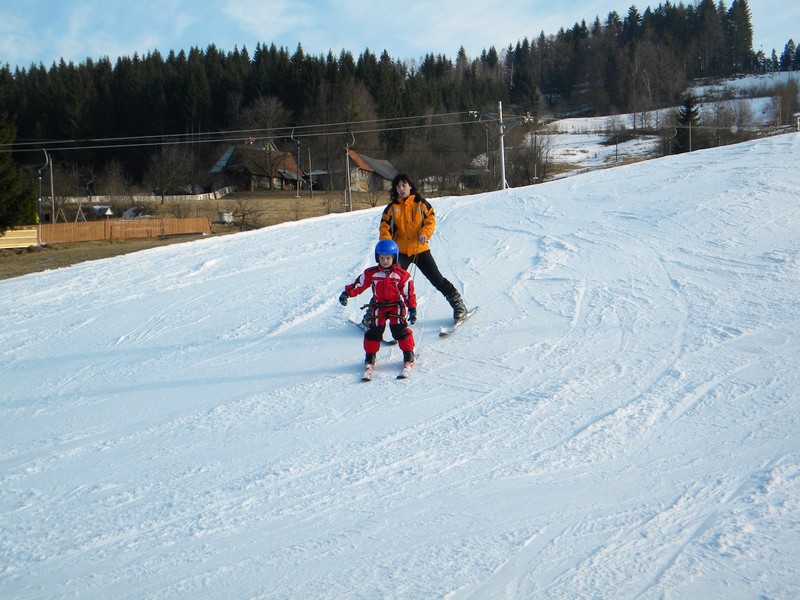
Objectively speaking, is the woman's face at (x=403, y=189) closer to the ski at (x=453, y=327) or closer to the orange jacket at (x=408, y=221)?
the orange jacket at (x=408, y=221)

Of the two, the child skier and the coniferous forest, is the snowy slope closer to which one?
the child skier

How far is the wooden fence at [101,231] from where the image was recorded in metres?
30.9

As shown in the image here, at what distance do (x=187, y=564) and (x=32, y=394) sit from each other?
156 inches

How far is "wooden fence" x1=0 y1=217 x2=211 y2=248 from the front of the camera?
1215 inches

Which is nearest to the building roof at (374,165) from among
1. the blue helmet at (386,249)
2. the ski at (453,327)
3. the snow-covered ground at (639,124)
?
the snow-covered ground at (639,124)

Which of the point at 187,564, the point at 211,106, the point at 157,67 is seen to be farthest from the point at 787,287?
the point at 157,67

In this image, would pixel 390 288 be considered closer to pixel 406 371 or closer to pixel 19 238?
pixel 406 371

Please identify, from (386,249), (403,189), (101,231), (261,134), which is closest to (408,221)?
(403,189)

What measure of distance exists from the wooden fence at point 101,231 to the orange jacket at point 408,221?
92.5 ft

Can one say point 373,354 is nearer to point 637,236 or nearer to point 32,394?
point 32,394

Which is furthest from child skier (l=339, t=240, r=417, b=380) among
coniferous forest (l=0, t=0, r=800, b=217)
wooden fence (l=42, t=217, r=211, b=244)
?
coniferous forest (l=0, t=0, r=800, b=217)

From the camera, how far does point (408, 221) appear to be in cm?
723

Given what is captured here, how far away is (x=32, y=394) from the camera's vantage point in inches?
245

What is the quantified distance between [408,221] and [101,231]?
97.9 ft
